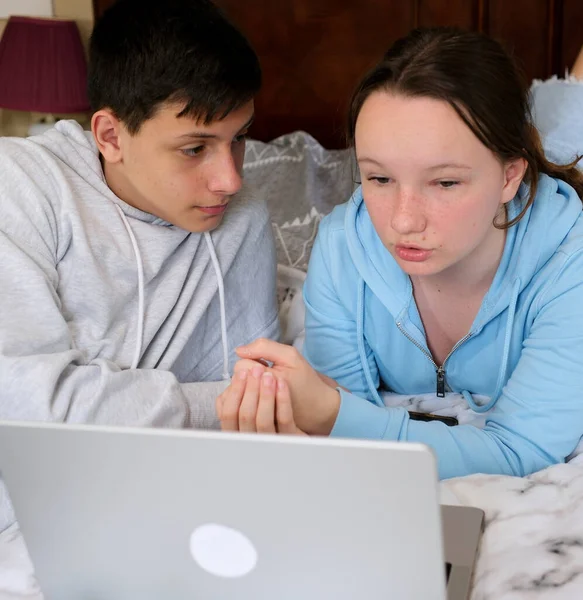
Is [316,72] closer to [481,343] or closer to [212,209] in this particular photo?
[212,209]

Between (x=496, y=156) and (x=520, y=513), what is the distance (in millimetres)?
426

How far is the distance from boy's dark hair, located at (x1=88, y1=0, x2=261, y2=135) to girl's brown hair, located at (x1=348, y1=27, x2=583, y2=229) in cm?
20

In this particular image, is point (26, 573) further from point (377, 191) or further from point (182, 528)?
point (377, 191)

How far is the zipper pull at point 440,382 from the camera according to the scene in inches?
49.0

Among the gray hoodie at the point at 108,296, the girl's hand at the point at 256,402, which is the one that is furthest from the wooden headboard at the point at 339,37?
the girl's hand at the point at 256,402

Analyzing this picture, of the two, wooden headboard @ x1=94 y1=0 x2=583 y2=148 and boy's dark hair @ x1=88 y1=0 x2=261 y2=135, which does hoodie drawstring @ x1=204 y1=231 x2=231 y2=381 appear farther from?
wooden headboard @ x1=94 y1=0 x2=583 y2=148

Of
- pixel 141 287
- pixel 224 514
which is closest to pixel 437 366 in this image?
pixel 141 287

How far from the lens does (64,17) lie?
251cm

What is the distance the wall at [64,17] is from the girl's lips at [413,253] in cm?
164

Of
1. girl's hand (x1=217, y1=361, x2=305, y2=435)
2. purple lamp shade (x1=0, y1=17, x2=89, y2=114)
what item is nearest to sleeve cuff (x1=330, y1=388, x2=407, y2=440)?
girl's hand (x1=217, y1=361, x2=305, y2=435)

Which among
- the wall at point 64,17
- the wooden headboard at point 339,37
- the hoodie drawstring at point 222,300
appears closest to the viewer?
the hoodie drawstring at point 222,300

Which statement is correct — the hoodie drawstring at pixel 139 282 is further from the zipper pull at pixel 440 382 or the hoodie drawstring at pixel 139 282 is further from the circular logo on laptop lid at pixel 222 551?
the circular logo on laptop lid at pixel 222 551

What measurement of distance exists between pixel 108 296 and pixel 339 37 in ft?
4.38

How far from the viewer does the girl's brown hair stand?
102 centimetres
